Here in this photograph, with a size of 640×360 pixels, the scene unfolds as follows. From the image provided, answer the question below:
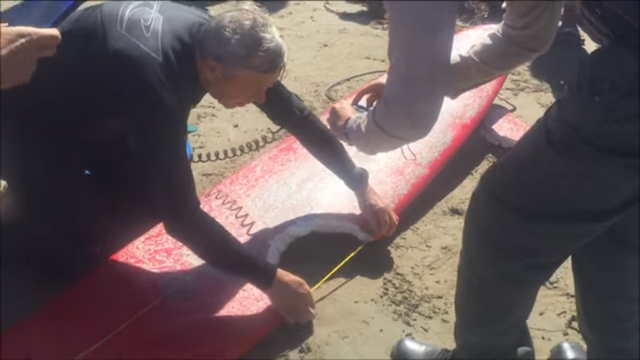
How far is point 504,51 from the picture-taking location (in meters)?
1.92

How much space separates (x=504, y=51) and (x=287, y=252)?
140cm

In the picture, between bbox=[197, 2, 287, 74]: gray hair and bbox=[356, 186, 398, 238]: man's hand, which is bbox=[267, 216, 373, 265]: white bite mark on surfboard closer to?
bbox=[356, 186, 398, 238]: man's hand

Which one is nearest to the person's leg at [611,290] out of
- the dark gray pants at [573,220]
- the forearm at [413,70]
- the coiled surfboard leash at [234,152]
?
the dark gray pants at [573,220]

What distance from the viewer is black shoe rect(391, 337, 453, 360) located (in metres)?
2.52

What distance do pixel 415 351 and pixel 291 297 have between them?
17.9 inches

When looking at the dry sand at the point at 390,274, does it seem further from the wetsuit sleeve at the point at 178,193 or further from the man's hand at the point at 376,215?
the wetsuit sleeve at the point at 178,193

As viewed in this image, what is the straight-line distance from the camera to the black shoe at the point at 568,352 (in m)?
2.56

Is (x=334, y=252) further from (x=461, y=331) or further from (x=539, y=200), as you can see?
(x=539, y=200)

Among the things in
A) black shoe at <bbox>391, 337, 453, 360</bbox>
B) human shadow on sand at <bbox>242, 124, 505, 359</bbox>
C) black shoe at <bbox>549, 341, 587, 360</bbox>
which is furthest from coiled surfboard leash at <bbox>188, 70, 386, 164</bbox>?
black shoe at <bbox>549, 341, 587, 360</bbox>

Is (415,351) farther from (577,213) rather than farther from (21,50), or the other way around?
(21,50)

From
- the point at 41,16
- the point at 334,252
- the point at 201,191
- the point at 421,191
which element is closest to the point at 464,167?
the point at 421,191

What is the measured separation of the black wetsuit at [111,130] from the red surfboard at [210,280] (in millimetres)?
227

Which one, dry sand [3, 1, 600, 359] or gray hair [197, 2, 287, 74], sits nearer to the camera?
gray hair [197, 2, 287, 74]

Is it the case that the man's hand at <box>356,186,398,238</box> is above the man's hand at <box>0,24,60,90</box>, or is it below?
below
